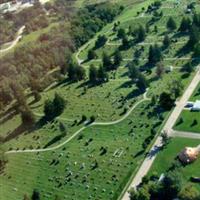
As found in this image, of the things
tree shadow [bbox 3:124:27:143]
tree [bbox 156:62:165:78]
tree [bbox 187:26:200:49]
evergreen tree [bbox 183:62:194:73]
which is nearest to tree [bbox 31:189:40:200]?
tree shadow [bbox 3:124:27:143]

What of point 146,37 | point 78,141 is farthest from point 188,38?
point 78,141

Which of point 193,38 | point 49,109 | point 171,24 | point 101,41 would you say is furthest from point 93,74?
point 171,24

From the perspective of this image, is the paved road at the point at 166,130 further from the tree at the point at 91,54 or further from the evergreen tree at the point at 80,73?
the tree at the point at 91,54

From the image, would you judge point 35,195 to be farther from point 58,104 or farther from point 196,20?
point 196,20

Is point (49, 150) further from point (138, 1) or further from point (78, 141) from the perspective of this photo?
point (138, 1)

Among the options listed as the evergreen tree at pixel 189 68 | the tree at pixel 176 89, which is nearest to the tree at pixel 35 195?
the tree at pixel 176 89

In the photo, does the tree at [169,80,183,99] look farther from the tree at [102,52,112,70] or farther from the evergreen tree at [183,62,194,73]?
the tree at [102,52,112,70]
